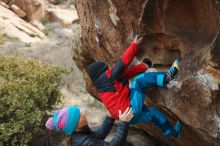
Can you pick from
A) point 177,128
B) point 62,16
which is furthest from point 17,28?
point 177,128

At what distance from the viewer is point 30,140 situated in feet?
26.4

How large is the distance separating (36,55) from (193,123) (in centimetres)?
995

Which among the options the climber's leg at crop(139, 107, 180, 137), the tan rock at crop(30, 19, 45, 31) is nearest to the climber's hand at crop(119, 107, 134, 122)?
the climber's leg at crop(139, 107, 180, 137)

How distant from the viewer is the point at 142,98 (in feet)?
16.9

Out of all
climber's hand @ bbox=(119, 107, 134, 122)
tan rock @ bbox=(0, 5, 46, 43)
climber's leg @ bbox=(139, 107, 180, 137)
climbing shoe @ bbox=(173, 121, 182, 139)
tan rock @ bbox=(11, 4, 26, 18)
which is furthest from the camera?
tan rock @ bbox=(11, 4, 26, 18)

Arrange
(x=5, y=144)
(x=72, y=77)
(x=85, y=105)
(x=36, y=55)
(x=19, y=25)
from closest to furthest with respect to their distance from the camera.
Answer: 1. (x=5, y=144)
2. (x=85, y=105)
3. (x=72, y=77)
4. (x=36, y=55)
5. (x=19, y=25)

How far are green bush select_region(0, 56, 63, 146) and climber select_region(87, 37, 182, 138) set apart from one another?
299cm

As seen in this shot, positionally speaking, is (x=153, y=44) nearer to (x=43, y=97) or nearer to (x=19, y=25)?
(x=43, y=97)

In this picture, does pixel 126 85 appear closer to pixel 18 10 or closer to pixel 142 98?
pixel 142 98

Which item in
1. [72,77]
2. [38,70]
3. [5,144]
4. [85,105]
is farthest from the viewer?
[72,77]

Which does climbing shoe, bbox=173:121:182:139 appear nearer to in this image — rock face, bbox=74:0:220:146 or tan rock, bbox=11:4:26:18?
rock face, bbox=74:0:220:146

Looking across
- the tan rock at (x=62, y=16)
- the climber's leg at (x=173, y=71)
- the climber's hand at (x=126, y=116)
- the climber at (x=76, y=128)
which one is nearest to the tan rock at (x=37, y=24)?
the tan rock at (x=62, y=16)

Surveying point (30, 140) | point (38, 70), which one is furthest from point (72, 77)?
point (30, 140)

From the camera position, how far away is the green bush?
772cm
